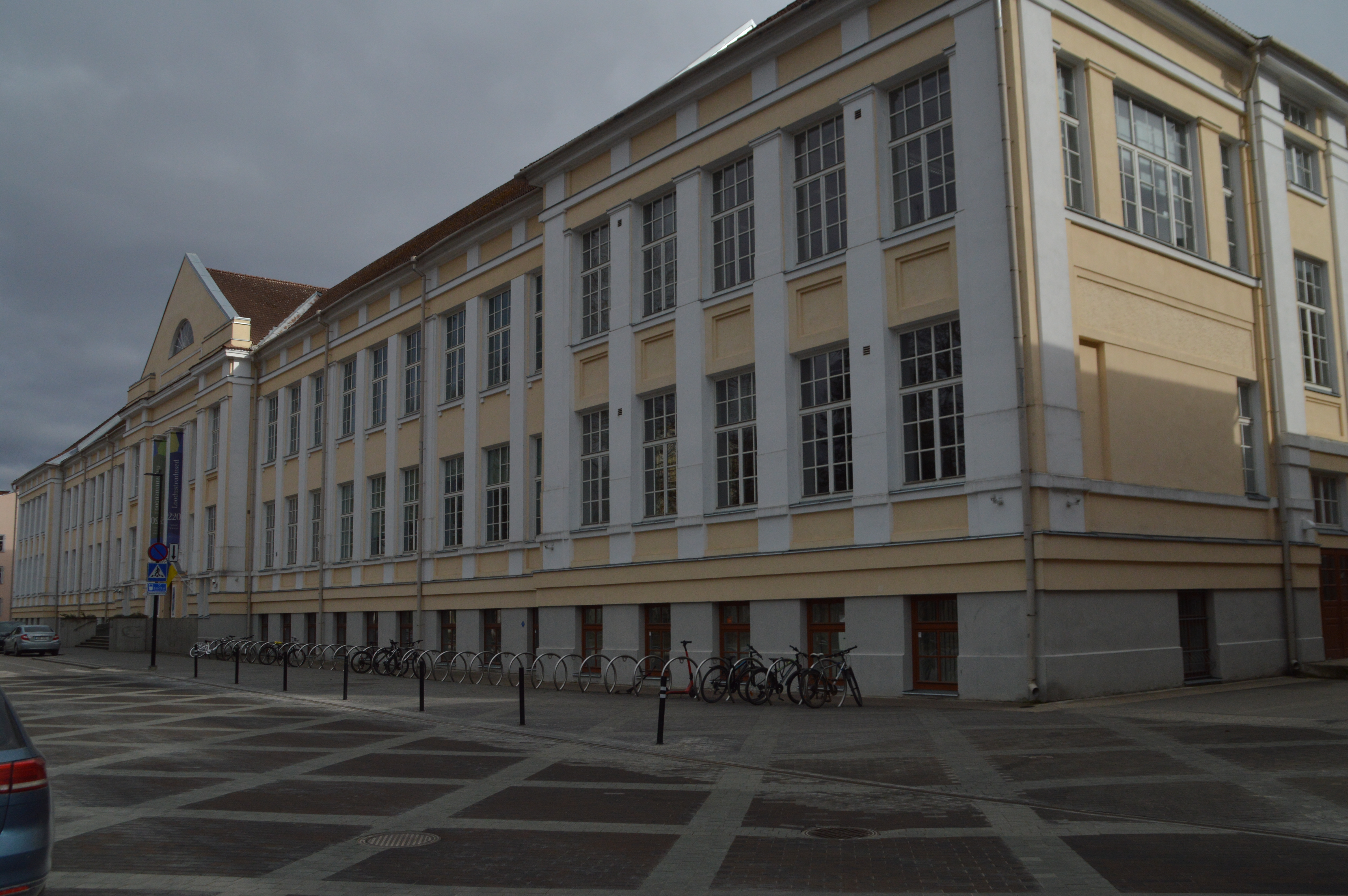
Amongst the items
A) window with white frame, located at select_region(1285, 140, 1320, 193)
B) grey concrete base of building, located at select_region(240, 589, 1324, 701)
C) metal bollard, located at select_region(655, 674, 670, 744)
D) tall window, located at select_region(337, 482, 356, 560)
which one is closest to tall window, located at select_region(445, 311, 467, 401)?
tall window, located at select_region(337, 482, 356, 560)

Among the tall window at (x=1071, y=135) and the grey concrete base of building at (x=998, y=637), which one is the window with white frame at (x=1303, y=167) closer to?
the tall window at (x=1071, y=135)

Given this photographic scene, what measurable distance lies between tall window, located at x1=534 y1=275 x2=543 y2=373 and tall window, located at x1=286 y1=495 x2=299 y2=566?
49.9 feet

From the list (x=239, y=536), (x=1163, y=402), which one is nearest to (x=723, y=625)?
(x=1163, y=402)

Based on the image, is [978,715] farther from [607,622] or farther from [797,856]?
[607,622]

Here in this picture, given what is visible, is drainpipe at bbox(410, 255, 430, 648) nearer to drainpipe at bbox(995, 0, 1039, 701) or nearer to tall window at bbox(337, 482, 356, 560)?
tall window at bbox(337, 482, 356, 560)

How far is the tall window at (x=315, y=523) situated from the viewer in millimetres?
36750

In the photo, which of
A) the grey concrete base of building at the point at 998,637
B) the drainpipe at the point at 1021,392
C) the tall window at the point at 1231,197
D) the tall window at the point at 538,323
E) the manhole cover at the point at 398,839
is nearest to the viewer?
the manhole cover at the point at 398,839

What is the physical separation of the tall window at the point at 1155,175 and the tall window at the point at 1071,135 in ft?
3.10

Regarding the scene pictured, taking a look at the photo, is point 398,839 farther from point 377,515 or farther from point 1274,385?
point 377,515

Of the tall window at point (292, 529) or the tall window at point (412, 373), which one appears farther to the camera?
the tall window at point (292, 529)

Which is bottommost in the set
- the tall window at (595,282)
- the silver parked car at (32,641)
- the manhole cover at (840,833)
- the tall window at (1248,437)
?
the manhole cover at (840,833)

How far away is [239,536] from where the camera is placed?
4203 centimetres

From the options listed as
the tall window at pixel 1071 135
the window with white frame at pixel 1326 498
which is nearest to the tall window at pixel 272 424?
the tall window at pixel 1071 135

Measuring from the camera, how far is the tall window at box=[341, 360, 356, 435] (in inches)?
1406
